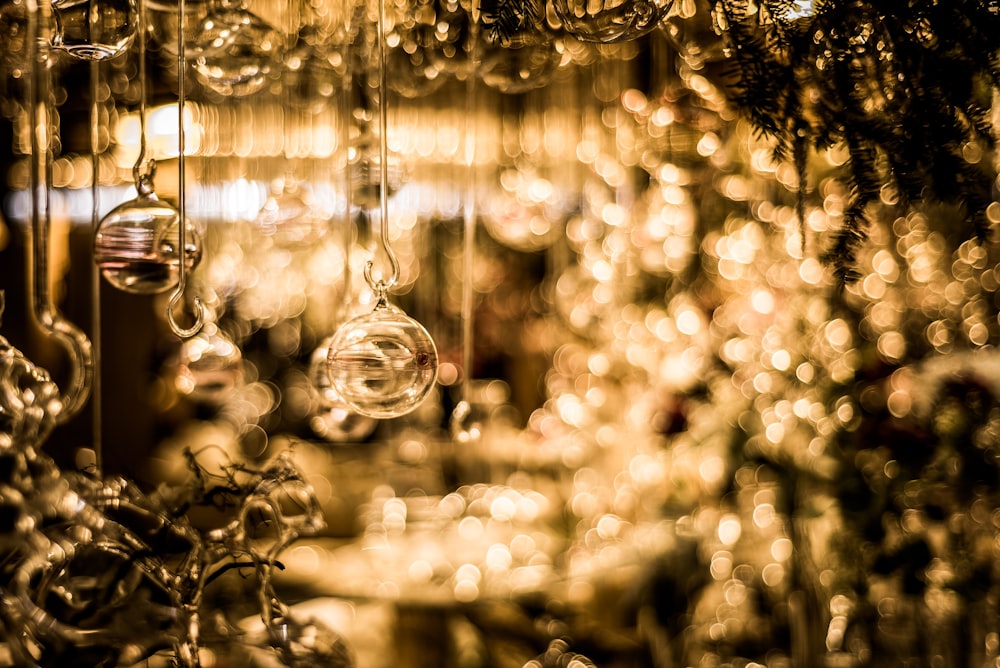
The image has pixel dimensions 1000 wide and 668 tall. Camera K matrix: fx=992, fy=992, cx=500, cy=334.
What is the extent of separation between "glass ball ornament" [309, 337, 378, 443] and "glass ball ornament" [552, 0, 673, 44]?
0.42 meters

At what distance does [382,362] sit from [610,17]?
34 cm

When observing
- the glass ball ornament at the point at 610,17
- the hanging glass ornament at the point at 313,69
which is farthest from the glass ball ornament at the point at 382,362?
the hanging glass ornament at the point at 313,69

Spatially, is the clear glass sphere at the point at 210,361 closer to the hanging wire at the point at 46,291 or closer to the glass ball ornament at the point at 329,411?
the glass ball ornament at the point at 329,411

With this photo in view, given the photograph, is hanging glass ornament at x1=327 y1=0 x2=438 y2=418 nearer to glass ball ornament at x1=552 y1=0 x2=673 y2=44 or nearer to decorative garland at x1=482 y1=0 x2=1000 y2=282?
glass ball ornament at x1=552 y1=0 x2=673 y2=44

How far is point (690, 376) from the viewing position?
246 centimetres

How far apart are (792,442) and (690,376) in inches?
18.5

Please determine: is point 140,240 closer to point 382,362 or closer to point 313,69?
point 382,362

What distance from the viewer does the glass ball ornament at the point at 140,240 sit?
92 centimetres

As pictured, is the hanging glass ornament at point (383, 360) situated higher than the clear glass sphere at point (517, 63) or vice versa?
the clear glass sphere at point (517, 63)

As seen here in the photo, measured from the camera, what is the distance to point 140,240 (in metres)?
0.92

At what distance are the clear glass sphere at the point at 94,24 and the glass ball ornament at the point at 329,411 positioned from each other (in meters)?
0.35

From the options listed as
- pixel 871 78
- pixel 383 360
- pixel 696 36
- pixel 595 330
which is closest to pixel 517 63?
pixel 696 36

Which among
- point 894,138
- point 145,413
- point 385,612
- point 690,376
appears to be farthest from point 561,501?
point 894,138

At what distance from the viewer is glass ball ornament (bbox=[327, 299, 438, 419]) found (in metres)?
0.84
